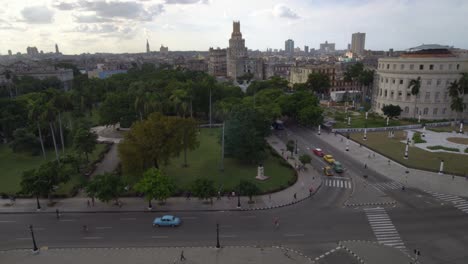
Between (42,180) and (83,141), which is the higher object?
(83,141)

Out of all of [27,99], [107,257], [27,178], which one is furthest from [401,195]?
[27,99]

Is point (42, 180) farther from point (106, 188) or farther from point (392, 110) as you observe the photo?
point (392, 110)

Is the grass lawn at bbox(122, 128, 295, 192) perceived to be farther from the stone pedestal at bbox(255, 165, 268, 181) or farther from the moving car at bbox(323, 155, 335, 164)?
the moving car at bbox(323, 155, 335, 164)

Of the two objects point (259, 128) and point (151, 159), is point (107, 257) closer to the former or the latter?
point (151, 159)

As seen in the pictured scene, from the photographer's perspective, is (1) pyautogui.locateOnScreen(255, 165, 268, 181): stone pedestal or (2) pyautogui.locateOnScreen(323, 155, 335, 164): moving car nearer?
(1) pyautogui.locateOnScreen(255, 165, 268, 181): stone pedestal

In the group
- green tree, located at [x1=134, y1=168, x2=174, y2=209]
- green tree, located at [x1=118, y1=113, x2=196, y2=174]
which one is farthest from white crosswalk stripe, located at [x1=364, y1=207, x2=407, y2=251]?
green tree, located at [x1=118, y1=113, x2=196, y2=174]

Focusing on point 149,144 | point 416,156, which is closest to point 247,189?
point 149,144
